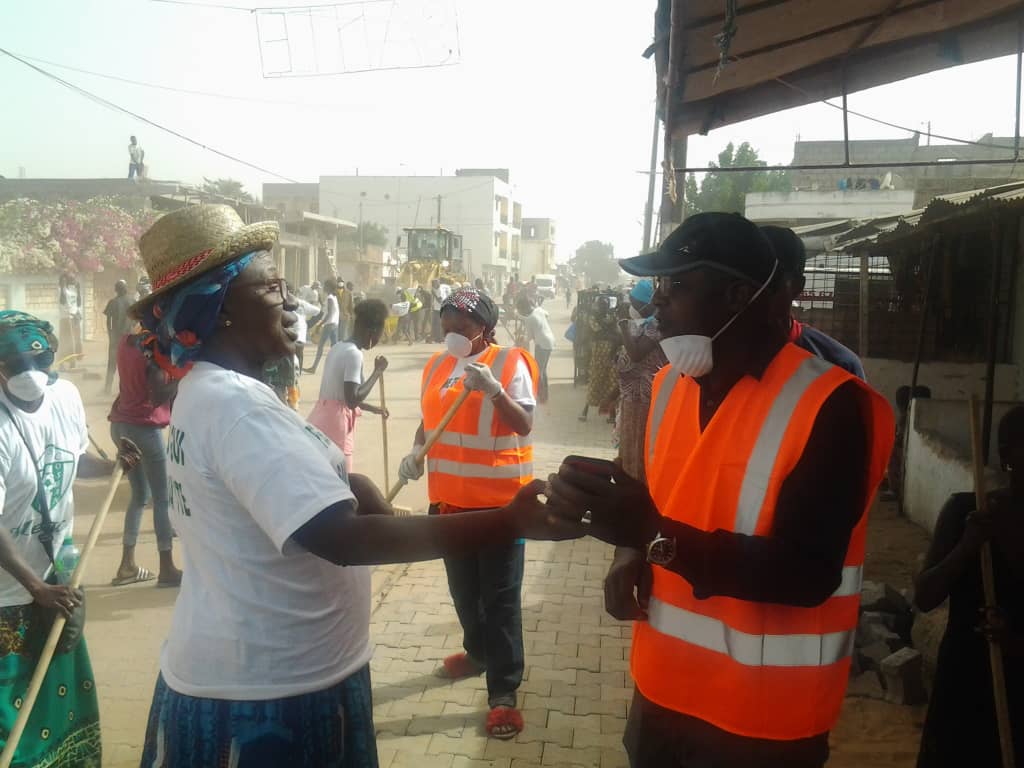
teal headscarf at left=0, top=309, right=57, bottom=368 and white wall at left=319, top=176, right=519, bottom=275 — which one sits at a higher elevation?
white wall at left=319, top=176, right=519, bottom=275

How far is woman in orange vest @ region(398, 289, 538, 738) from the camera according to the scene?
361 cm

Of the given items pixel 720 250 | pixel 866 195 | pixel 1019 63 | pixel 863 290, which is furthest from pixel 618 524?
pixel 866 195

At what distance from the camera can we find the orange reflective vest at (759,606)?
64.1 inches

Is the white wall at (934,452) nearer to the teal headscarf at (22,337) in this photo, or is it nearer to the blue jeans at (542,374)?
the teal headscarf at (22,337)

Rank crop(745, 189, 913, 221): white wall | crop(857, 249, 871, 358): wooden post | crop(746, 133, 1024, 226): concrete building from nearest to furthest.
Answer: crop(857, 249, 871, 358): wooden post, crop(746, 133, 1024, 226): concrete building, crop(745, 189, 913, 221): white wall

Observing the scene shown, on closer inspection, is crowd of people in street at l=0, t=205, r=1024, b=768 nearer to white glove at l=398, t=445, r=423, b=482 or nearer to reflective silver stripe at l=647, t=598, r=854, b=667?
reflective silver stripe at l=647, t=598, r=854, b=667

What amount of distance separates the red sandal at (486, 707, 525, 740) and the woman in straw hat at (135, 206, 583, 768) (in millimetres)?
1924

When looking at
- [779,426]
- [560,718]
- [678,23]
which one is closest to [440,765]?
[560,718]

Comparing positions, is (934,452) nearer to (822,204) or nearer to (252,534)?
(252,534)

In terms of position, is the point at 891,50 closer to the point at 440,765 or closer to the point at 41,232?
the point at 440,765

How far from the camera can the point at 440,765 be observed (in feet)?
11.1

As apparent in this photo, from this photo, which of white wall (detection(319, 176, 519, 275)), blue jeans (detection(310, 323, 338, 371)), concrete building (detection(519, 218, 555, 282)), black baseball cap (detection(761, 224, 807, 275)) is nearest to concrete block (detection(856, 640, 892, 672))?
black baseball cap (detection(761, 224, 807, 275))

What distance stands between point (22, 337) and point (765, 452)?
251cm

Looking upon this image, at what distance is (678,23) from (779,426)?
226cm
